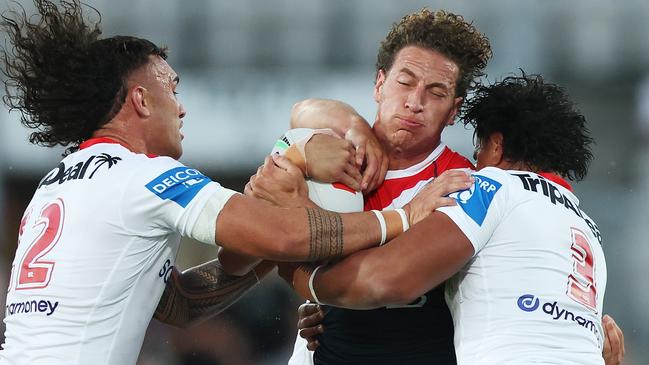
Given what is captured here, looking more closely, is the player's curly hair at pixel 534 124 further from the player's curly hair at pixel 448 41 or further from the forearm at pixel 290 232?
the forearm at pixel 290 232

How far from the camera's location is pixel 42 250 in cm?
363

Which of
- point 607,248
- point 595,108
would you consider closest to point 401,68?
point 607,248

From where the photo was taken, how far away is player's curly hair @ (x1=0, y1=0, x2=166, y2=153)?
4.00 meters

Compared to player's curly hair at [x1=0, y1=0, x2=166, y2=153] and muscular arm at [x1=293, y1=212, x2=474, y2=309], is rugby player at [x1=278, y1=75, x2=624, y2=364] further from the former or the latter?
player's curly hair at [x1=0, y1=0, x2=166, y2=153]

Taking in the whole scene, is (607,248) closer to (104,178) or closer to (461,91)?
(461,91)

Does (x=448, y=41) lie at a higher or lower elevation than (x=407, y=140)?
higher

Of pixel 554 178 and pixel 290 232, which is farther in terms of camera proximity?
pixel 554 178

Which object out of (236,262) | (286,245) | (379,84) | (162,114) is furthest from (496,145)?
(162,114)

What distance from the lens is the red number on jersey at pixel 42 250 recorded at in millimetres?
3605

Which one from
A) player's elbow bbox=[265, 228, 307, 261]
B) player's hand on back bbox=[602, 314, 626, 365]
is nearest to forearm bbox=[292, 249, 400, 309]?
player's elbow bbox=[265, 228, 307, 261]

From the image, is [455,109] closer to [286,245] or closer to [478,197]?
[478,197]

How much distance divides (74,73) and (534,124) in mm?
1803

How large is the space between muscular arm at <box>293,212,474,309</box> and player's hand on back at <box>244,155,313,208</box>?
356 millimetres

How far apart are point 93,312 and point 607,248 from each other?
5.60m
